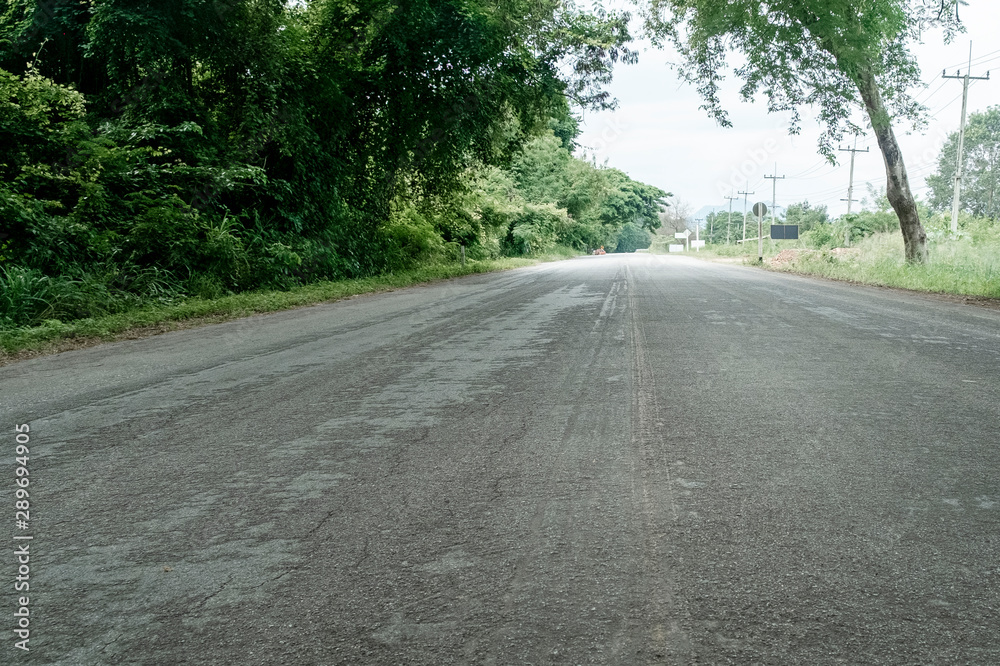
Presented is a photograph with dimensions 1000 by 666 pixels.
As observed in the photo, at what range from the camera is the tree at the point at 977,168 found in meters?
71.6

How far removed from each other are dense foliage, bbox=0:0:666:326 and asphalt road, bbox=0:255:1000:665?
564 cm

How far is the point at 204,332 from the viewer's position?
8.92 m

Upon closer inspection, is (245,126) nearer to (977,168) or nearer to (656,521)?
(656,521)

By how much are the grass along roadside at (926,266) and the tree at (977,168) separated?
55739 mm

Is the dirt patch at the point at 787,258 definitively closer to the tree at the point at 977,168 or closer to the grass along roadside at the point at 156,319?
the grass along roadside at the point at 156,319

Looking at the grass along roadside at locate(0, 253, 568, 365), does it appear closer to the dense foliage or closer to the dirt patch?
the dense foliage

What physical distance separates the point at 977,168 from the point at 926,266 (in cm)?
6924

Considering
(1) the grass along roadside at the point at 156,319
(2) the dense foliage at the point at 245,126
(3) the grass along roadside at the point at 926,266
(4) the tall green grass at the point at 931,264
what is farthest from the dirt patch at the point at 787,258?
(1) the grass along roadside at the point at 156,319

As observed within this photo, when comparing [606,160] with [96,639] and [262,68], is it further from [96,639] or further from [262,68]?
[96,639]

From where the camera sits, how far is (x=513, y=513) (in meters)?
2.78

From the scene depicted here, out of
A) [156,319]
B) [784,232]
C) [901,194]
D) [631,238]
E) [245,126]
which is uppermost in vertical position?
[245,126]

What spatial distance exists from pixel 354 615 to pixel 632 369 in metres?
4.12

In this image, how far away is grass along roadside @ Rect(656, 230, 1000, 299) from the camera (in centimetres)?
1489

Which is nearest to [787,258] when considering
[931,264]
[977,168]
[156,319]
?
[931,264]
